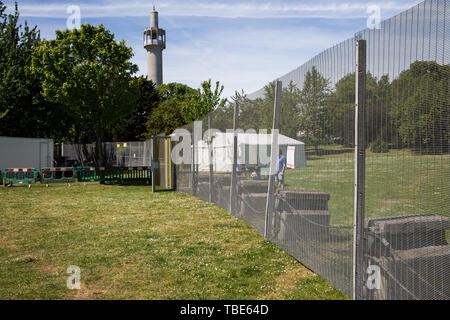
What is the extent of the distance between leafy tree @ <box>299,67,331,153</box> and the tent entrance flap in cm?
1118

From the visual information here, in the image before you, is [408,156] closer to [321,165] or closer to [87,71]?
[321,165]

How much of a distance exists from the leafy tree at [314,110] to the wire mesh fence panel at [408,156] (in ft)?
2.97

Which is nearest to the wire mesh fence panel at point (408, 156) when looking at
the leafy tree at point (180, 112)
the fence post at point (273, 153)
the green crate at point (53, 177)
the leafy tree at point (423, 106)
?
the leafy tree at point (423, 106)

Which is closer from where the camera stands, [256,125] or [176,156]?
[256,125]

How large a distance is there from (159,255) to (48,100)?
27.9 meters

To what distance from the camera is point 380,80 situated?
11.4ft

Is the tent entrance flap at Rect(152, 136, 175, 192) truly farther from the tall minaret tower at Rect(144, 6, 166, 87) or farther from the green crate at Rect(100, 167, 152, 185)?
the tall minaret tower at Rect(144, 6, 166, 87)

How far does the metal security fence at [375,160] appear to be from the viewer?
2.92m

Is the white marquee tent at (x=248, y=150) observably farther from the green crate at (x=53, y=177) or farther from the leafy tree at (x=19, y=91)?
the leafy tree at (x=19, y=91)

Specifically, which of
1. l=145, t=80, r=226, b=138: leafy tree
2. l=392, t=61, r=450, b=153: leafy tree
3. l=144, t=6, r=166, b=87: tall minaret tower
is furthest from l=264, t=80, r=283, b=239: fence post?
l=144, t=6, r=166, b=87: tall minaret tower

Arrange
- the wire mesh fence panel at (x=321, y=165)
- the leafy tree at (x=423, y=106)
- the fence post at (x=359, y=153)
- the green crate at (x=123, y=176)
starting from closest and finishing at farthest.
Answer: the leafy tree at (x=423, y=106)
the fence post at (x=359, y=153)
the wire mesh fence panel at (x=321, y=165)
the green crate at (x=123, y=176)

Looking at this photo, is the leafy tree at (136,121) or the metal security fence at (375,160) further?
the leafy tree at (136,121)
